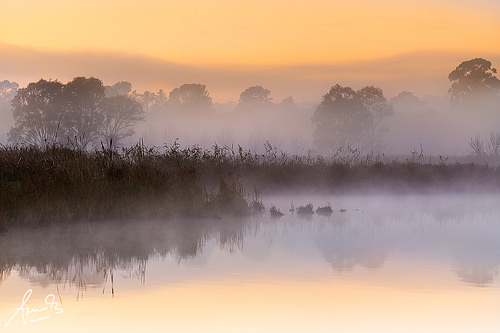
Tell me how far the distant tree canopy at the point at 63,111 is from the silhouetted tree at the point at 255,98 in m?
43.6

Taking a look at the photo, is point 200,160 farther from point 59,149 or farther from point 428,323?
point 428,323

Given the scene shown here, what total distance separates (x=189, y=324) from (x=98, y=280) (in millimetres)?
2886

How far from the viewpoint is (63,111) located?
7088 centimetres

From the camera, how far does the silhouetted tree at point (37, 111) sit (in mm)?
69875

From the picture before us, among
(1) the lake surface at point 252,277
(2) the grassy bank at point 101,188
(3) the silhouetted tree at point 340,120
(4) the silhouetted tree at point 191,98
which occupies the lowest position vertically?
(1) the lake surface at point 252,277

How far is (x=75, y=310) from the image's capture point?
825cm

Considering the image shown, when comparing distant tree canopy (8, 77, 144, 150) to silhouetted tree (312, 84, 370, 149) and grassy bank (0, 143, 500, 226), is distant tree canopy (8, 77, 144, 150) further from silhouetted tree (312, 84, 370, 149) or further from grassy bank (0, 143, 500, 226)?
grassy bank (0, 143, 500, 226)

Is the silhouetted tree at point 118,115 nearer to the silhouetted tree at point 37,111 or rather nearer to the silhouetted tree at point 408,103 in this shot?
the silhouetted tree at point 37,111

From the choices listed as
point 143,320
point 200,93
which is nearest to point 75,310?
point 143,320

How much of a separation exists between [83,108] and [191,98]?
36.3 m

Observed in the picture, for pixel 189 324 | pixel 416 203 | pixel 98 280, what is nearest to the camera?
pixel 189 324

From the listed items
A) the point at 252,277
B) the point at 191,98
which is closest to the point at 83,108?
the point at 191,98

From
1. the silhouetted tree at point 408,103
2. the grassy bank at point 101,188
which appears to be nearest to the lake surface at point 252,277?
the grassy bank at point 101,188

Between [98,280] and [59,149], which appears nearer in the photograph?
[98,280]
